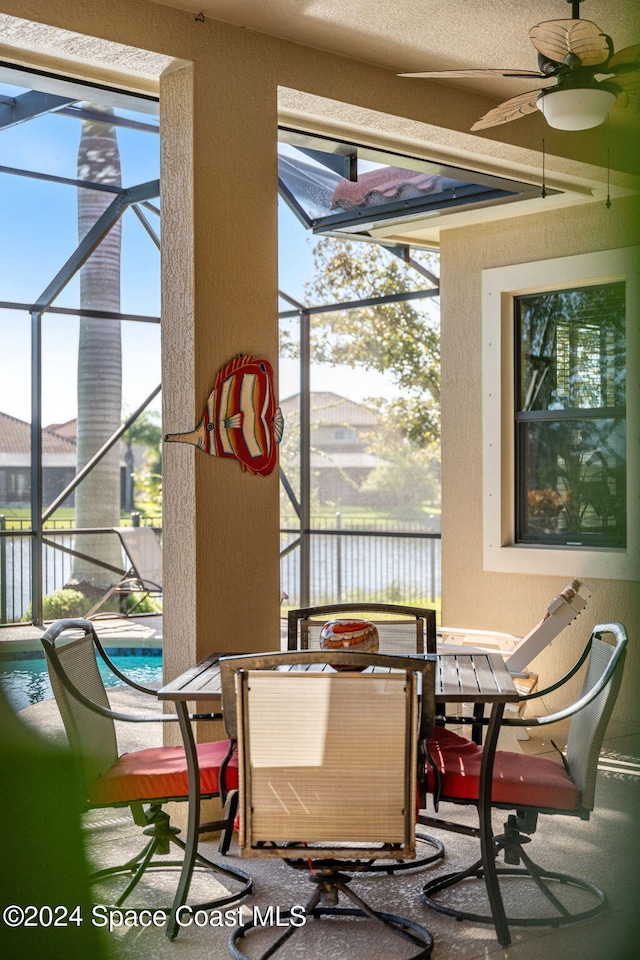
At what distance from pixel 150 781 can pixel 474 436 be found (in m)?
3.87

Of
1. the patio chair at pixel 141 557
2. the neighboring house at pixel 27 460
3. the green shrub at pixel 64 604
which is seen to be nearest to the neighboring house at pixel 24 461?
the neighboring house at pixel 27 460

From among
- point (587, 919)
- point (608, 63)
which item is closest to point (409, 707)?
point (587, 919)

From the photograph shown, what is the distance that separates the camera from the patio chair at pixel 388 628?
12.1ft

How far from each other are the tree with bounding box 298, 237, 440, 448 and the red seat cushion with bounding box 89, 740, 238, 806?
13229mm

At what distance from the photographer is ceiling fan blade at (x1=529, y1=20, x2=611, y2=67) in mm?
2986

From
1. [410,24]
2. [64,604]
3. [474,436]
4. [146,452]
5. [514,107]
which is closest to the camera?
[514,107]

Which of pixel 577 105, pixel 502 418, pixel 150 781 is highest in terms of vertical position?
pixel 577 105

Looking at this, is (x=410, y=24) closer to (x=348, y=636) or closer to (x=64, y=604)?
(x=348, y=636)

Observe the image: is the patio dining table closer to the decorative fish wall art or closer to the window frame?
the decorative fish wall art

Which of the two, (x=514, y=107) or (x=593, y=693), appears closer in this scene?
(x=593, y=693)

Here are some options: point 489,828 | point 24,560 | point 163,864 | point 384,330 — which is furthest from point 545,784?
point 384,330

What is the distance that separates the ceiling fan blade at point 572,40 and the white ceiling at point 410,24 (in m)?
0.43

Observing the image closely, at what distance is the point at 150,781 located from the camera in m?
2.91

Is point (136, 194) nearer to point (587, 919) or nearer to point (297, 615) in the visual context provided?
point (297, 615)
